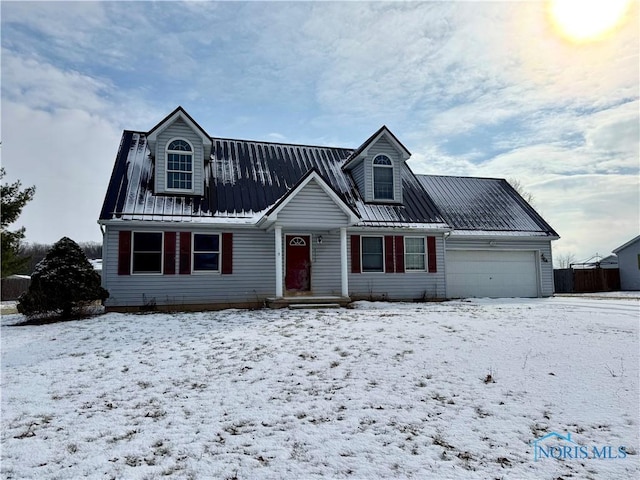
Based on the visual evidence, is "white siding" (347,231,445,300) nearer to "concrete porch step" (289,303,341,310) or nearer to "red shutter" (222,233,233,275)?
"concrete porch step" (289,303,341,310)

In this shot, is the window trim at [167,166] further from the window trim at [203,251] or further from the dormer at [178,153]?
the window trim at [203,251]

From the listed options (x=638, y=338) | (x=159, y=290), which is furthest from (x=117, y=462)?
(x=159, y=290)

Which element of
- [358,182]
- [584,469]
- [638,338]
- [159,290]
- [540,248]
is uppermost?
[358,182]

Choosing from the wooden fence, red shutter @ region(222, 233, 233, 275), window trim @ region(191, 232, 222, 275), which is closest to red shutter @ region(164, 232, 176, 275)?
window trim @ region(191, 232, 222, 275)

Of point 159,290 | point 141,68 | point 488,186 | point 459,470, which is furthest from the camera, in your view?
point 488,186

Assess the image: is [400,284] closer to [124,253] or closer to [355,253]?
[355,253]

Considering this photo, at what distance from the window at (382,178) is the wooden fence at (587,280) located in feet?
55.0

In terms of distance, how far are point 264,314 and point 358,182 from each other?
776 cm

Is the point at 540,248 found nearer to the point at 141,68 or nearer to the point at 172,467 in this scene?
the point at 141,68

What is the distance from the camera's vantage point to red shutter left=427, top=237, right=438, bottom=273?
1656 cm

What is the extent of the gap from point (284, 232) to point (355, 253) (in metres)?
2.73

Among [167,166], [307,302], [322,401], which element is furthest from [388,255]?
[322,401]

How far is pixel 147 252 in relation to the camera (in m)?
13.7

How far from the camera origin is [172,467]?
4043mm
